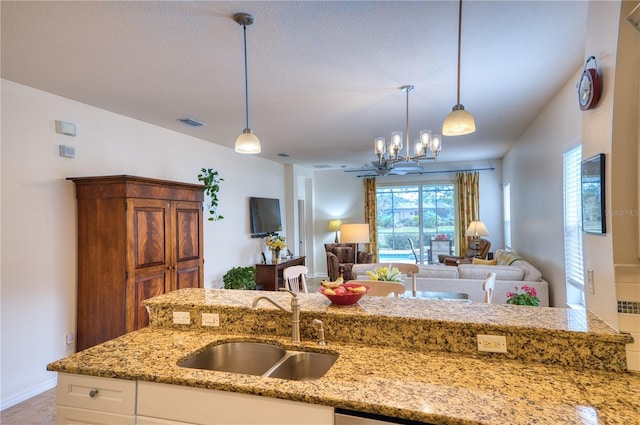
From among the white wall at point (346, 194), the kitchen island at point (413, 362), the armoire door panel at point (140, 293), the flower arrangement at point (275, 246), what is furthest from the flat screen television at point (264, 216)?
the kitchen island at point (413, 362)

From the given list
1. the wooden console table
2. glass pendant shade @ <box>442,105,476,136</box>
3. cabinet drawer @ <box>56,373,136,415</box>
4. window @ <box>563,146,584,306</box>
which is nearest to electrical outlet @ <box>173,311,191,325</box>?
cabinet drawer @ <box>56,373,136,415</box>

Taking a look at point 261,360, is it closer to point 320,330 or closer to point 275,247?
point 320,330

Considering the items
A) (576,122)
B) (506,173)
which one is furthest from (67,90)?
(506,173)

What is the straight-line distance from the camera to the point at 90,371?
1.46 m

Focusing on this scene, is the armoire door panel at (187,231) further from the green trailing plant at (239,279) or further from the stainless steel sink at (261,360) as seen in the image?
the stainless steel sink at (261,360)

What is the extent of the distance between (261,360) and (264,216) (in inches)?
195

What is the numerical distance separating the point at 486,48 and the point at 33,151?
12.3ft

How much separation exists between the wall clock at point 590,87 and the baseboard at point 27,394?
14.3 feet

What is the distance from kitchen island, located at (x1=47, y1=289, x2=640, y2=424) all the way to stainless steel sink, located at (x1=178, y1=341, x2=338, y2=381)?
0.13 ft

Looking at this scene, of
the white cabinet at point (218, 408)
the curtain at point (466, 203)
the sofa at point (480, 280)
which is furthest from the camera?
the curtain at point (466, 203)

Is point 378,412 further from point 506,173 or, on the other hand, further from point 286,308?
point 506,173

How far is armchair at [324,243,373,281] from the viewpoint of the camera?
7.32 metres

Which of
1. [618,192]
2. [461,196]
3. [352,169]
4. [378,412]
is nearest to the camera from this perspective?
[378,412]

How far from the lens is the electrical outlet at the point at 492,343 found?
1.47 meters
